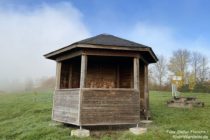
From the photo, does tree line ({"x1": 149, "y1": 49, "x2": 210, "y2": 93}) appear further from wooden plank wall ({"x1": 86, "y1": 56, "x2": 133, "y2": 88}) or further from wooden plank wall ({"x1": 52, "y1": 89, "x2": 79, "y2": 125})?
wooden plank wall ({"x1": 52, "y1": 89, "x2": 79, "y2": 125})

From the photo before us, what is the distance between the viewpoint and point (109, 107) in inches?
351

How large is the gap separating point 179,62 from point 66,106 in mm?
33322

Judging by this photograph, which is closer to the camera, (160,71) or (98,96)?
(98,96)

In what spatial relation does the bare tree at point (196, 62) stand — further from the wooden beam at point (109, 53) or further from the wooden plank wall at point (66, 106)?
the wooden plank wall at point (66, 106)

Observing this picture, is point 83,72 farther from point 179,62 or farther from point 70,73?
point 179,62

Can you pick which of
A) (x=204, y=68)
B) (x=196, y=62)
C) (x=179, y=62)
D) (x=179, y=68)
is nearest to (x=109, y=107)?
(x=179, y=68)

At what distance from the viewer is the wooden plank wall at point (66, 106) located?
8938 millimetres

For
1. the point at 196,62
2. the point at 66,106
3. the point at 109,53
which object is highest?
the point at 196,62

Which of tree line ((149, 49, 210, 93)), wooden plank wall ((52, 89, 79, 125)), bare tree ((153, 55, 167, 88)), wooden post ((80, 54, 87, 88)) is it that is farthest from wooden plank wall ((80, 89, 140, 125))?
bare tree ((153, 55, 167, 88))

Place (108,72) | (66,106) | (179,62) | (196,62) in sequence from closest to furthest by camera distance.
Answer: (66,106), (108,72), (179,62), (196,62)

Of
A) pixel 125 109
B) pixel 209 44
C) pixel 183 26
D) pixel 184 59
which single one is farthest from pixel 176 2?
pixel 209 44

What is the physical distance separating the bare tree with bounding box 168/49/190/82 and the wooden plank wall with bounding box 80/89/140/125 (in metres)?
31.1

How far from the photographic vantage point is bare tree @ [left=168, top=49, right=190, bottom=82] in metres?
39.2

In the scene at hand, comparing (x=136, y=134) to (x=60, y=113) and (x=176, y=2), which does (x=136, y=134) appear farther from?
(x=176, y=2)
